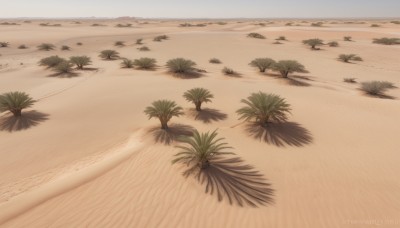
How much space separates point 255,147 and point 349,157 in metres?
2.55

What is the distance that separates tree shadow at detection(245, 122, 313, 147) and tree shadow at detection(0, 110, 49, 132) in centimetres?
755

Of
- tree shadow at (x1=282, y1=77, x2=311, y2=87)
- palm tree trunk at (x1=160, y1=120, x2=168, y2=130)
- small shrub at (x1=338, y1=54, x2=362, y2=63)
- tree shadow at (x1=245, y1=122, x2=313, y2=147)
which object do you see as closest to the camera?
tree shadow at (x1=245, y1=122, x2=313, y2=147)

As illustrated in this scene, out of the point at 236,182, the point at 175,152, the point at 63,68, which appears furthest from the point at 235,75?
the point at 236,182

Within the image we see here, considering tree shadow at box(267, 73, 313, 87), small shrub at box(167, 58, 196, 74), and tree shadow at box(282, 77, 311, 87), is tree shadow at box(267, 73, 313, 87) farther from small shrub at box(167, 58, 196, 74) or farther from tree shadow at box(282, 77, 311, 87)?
small shrub at box(167, 58, 196, 74)

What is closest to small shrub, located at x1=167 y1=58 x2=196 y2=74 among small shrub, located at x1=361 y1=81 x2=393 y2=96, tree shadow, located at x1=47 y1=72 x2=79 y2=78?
tree shadow, located at x1=47 y1=72 x2=79 y2=78

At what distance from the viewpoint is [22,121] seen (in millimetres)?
9422

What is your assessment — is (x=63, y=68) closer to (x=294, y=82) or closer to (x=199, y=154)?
(x=199, y=154)

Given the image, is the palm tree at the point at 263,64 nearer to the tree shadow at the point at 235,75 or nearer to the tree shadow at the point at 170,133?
the tree shadow at the point at 235,75

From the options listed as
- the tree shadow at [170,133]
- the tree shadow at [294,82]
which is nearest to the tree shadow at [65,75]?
the tree shadow at [170,133]

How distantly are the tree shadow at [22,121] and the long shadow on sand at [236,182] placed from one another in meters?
6.52

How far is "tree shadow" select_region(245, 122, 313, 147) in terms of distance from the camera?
7973 millimetres

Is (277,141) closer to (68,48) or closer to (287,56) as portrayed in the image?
(287,56)

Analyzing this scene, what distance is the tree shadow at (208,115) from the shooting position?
9599 mm

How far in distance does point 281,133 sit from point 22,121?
9.09 m
